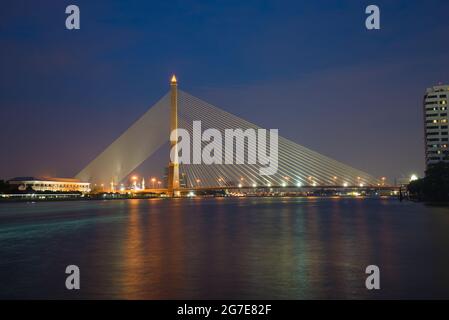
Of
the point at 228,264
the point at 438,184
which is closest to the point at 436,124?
the point at 438,184

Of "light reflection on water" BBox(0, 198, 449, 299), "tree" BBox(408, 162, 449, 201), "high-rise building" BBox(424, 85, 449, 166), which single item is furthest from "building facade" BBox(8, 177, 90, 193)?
"light reflection on water" BBox(0, 198, 449, 299)

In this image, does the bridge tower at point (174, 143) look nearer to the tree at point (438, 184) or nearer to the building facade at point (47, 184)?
the tree at point (438, 184)

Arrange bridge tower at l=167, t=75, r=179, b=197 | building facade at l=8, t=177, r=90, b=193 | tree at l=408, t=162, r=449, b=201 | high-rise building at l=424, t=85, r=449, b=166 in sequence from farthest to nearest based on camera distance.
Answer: building facade at l=8, t=177, r=90, b=193
high-rise building at l=424, t=85, r=449, b=166
bridge tower at l=167, t=75, r=179, b=197
tree at l=408, t=162, r=449, b=201

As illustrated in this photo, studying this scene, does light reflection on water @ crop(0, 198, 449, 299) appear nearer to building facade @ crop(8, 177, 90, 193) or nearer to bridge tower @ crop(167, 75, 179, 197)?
bridge tower @ crop(167, 75, 179, 197)

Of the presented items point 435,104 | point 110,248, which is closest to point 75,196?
point 435,104

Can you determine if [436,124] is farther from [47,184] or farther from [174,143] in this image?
[47,184]

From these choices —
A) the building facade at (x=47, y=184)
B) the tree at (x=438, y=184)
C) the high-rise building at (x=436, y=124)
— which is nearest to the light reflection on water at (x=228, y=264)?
the tree at (x=438, y=184)
